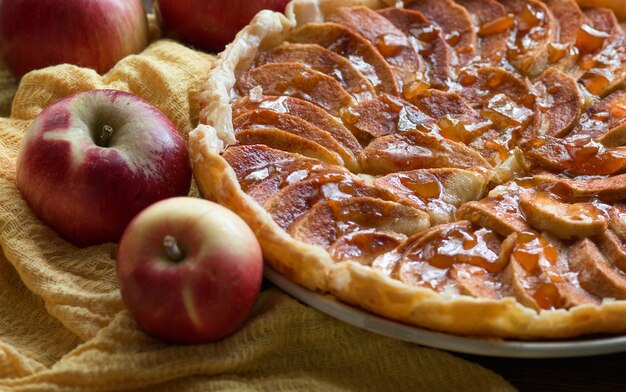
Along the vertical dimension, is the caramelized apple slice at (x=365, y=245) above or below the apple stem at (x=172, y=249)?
below

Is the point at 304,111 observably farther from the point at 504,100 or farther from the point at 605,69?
the point at 605,69

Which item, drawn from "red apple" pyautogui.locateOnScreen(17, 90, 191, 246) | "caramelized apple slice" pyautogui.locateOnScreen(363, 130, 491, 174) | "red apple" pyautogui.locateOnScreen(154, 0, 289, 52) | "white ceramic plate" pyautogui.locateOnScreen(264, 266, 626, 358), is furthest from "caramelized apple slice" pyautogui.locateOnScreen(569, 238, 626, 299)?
"red apple" pyautogui.locateOnScreen(154, 0, 289, 52)

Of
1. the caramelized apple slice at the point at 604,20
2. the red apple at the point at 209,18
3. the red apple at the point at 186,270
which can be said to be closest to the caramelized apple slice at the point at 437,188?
the red apple at the point at 186,270

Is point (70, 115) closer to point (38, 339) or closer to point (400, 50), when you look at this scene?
point (38, 339)

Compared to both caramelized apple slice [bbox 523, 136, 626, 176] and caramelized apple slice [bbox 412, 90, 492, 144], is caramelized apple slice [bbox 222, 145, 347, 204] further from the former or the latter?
caramelized apple slice [bbox 523, 136, 626, 176]

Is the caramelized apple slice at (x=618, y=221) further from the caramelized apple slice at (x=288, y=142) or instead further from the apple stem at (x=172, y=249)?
the apple stem at (x=172, y=249)

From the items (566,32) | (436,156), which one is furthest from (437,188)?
(566,32)

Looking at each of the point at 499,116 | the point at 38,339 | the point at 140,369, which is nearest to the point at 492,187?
the point at 499,116
